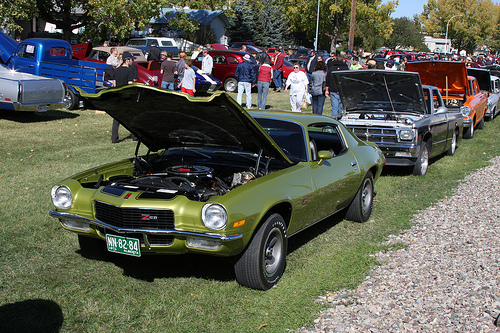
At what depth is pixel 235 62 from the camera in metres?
21.9

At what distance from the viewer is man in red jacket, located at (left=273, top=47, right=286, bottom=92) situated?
2265 centimetres

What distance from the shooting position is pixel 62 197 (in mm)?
4859

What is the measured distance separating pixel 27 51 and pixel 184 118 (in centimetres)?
1334

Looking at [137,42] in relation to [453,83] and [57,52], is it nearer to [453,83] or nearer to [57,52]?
[57,52]

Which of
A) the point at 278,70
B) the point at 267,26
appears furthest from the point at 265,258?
the point at 267,26

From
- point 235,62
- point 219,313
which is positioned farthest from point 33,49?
point 219,313

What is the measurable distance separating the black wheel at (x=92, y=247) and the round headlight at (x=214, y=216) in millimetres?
1602

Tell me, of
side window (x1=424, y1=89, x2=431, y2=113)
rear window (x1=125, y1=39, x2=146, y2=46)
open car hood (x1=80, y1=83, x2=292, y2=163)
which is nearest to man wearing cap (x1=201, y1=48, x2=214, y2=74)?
side window (x1=424, y1=89, x2=431, y2=113)

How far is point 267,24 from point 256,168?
169ft

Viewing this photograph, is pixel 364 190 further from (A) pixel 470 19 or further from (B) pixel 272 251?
(A) pixel 470 19

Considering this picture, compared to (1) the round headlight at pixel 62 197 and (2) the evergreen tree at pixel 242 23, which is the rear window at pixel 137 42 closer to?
(2) the evergreen tree at pixel 242 23

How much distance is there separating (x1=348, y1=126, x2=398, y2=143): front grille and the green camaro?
290 cm

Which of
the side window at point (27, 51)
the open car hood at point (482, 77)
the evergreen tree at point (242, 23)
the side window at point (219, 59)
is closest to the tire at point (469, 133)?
the open car hood at point (482, 77)

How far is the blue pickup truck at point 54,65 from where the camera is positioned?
15836mm
